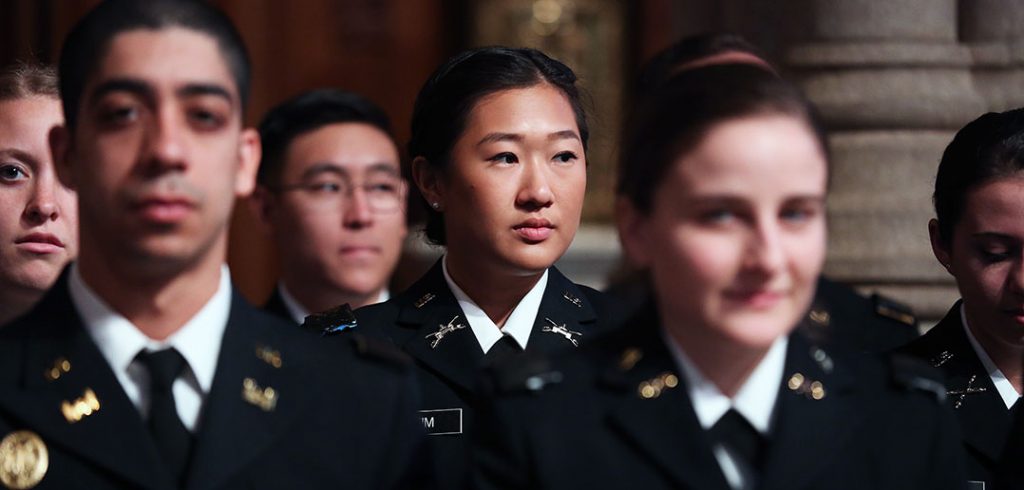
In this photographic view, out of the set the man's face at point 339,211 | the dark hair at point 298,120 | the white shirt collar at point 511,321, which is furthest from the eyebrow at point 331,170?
the white shirt collar at point 511,321

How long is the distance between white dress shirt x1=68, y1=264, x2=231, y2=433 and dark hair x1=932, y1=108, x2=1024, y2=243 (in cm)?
166

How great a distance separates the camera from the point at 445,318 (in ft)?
12.8

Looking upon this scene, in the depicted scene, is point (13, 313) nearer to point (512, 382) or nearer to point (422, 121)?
point (422, 121)

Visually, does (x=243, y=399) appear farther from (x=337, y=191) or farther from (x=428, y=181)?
(x=337, y=191)

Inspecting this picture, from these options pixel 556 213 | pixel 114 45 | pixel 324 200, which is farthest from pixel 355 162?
pixel 114 45

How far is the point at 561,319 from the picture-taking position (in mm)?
3881

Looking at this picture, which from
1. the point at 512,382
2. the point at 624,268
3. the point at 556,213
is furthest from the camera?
the point at 624,268

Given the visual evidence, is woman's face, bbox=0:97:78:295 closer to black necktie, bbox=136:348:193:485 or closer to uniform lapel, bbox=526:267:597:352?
uniform lapel, bbox=526:267:597:352

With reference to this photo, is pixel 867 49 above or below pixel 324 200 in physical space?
above

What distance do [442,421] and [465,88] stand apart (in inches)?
30.3

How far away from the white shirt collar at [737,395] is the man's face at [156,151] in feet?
2.33

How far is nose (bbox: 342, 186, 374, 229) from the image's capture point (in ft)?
17.8

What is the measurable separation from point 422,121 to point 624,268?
268 cm

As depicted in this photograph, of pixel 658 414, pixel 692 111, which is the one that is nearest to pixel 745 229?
pixel 692 111
